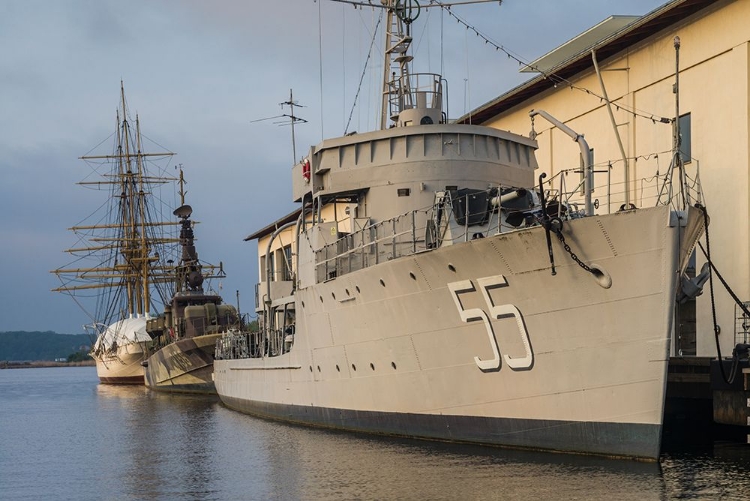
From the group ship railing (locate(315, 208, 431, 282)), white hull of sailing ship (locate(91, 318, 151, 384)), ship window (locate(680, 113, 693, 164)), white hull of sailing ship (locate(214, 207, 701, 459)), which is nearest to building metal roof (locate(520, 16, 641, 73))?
ship window (locate(680, 113, 693, 164))

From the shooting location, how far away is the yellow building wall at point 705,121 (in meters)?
22.7

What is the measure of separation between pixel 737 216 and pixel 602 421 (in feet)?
32.8

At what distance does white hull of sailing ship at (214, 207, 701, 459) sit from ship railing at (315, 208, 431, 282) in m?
0.71

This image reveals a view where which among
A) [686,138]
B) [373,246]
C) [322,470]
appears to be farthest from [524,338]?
[686,138]

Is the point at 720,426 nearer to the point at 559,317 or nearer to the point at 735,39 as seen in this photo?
the point at 559,317

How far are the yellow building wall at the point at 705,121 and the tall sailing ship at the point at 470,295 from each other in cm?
421

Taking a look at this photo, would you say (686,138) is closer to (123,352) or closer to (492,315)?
(492,315)

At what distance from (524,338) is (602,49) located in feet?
48.6

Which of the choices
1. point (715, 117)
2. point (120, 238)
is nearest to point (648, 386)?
point (715, 117)

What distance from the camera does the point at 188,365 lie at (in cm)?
4372

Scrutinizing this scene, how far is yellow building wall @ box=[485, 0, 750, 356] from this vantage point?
22688 mm

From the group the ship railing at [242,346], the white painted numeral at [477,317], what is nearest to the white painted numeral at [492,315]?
the white painted numeral at [477,317]

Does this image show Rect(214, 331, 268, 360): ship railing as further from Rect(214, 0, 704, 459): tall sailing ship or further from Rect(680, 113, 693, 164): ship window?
Rect(680, 113, 693, 164): ship window

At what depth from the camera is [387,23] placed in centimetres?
2398
